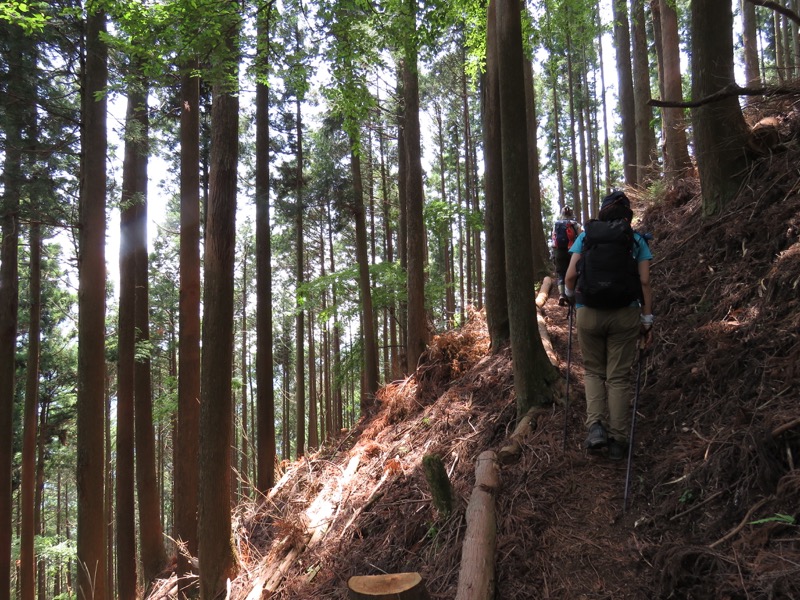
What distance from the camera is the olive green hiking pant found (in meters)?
3.91

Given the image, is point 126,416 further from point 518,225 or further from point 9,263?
point 518,225

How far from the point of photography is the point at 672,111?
29.1 ft

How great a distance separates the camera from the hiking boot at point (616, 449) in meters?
3.84

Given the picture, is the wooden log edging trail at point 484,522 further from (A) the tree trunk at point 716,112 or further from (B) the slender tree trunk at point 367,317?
(B) the slender tree trunk at point 367,317

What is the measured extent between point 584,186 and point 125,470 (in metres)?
19.9

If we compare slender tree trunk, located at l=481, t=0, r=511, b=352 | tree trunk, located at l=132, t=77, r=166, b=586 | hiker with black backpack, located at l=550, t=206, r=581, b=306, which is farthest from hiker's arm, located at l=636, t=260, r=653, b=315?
tree trunk, located at l=132, t=77, r=166, b=586

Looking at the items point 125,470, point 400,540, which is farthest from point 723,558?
point 125,470

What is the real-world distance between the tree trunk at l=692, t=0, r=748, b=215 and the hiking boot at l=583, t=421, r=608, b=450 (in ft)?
9.96

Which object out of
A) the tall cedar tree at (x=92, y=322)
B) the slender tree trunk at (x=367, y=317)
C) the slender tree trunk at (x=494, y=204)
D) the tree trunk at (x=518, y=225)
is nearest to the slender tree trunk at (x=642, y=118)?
the slender tree trunk at (x=494, y=204)

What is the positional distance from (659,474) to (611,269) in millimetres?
1576

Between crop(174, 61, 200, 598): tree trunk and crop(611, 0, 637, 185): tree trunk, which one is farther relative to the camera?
crop(611, 0, 637, 185): tree trunk

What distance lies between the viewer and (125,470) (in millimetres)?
10336

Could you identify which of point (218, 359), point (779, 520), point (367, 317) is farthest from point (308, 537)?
point (367, 317)

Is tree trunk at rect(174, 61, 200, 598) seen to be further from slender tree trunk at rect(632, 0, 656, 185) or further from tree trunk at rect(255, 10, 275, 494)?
slender tree trunk at rect(632, 0, 656, 185)
